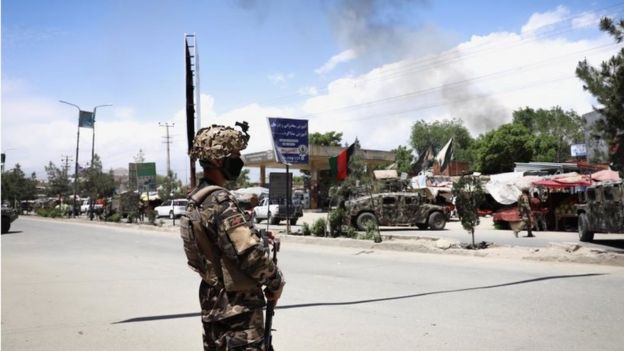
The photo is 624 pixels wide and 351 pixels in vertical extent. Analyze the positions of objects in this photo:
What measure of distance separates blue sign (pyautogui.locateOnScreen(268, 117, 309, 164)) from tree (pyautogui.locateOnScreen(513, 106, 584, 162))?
37941 mm

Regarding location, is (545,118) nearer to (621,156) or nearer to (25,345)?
(621,156)

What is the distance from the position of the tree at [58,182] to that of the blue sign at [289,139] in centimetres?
5060

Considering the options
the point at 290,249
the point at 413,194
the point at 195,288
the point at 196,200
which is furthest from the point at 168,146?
the point at 196,200

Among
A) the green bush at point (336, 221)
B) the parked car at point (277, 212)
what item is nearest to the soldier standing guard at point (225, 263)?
the green bush at point (336, 221)

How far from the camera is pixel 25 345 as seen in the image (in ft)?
18.0

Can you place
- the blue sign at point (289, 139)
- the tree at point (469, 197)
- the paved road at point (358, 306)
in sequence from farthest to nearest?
the blue sign at point (289, 139) → the tree at point (469, 197) → the paved road at point (358, 306)

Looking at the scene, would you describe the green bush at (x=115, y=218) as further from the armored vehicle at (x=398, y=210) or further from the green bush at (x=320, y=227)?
the green bush at (x=320, y=227)

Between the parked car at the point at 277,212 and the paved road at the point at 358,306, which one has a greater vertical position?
the parked car at the point at 277,212

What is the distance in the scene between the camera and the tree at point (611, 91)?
1041 centimetres

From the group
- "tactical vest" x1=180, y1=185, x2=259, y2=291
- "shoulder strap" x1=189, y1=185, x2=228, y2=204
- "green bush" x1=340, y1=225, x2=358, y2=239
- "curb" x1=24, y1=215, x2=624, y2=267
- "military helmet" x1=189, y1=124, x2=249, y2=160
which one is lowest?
"curb" x1=24, y1=215, x2=624, y2=267

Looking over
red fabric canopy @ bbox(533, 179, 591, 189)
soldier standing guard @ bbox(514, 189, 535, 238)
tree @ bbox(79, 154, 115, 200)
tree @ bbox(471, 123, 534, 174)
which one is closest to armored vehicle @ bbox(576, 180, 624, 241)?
soldier standing guard @ bbox(514, 189, 535, 238)

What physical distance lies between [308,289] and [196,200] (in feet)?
19.6

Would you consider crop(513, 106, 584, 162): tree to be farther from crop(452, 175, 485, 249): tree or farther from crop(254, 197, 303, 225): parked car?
crop(452, 175, 485, 249): tree

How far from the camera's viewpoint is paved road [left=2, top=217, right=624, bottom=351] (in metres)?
5.33
